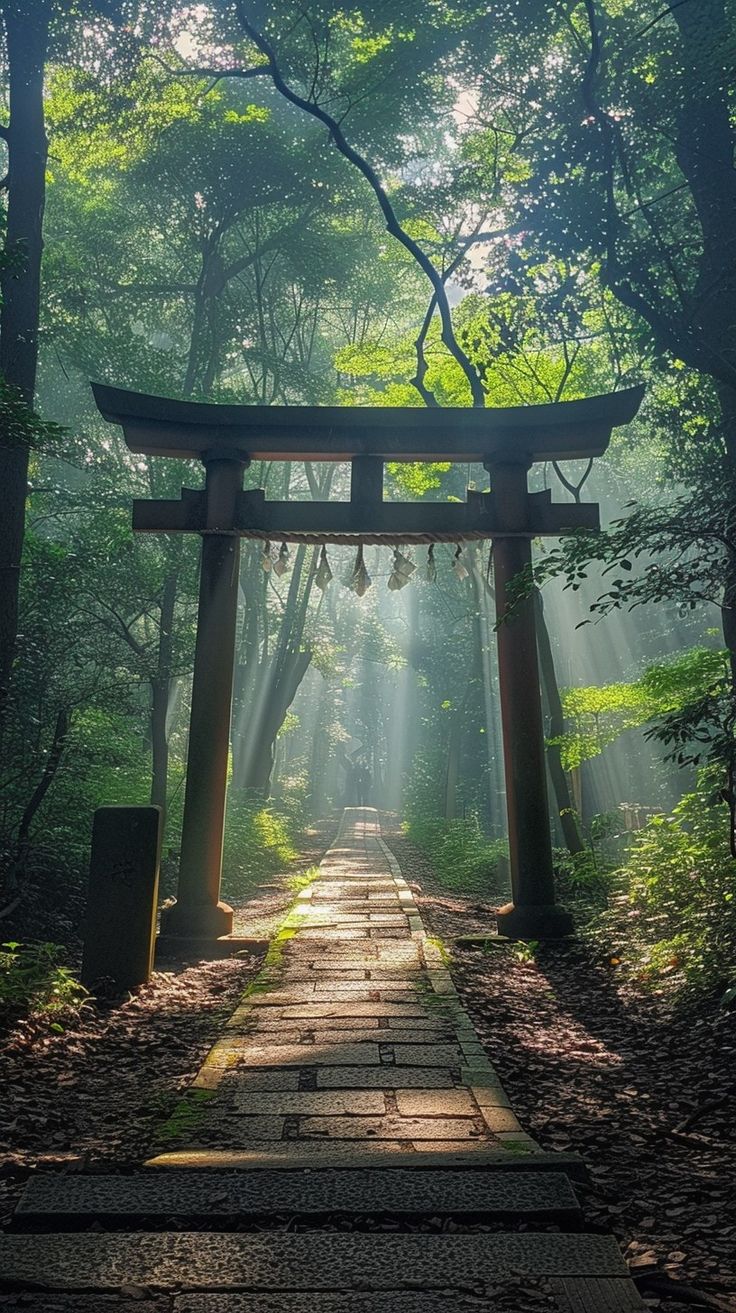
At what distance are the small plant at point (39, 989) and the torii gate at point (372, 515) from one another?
221cm

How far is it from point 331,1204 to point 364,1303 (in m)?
0.59

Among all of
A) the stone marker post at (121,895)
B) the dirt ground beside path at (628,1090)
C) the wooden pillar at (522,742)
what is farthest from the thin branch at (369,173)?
the stone marker post at (121,895)

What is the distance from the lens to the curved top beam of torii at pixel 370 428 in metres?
8.69

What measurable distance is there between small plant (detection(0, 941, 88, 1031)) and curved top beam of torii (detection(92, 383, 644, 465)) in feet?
16.5

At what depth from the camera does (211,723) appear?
8.51 meters

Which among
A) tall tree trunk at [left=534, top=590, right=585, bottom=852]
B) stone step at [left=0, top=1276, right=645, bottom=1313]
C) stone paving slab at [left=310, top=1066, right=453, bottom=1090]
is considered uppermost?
tall tree trunk at [left=534, top=590, right=585, bottom=852]

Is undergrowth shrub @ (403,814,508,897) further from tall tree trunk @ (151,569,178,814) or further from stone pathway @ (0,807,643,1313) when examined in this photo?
stone pathway @ (0,807,643,1313)

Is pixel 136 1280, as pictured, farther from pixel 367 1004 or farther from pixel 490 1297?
pixel 367 1004

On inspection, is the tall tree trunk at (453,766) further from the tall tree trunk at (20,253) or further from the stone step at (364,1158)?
the stone step at (364,1158)

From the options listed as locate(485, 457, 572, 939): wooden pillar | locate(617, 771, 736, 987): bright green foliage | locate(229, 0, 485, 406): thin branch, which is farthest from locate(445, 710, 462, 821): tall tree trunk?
locate(485, 457, 572, 939): wooden pillar

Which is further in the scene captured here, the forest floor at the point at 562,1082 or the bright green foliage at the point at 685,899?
the bright green foliage at the point at 685,899

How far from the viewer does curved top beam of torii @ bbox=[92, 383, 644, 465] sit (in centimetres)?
869

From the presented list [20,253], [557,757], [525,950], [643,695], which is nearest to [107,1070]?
[525,950]

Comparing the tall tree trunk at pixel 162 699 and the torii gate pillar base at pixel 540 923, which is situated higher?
the tall tree trunk at pixel 162 699
